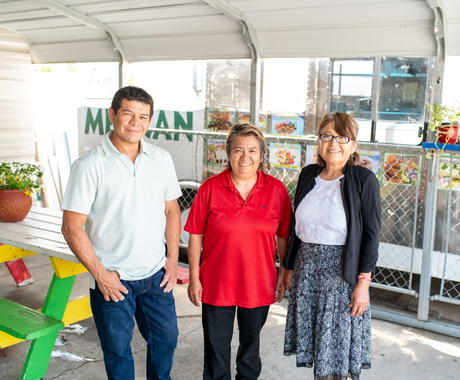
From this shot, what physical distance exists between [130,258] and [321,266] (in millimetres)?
956

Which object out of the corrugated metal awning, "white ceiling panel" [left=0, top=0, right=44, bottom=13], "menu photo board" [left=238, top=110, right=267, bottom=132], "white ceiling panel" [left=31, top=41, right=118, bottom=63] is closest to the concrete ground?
"menu photo board" [left=238, top=110, right=267, bottom=132]

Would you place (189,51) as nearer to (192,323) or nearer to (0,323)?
(192,323)

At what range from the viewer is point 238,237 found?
236cm

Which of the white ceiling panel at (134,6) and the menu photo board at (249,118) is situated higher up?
the white ceiling panel at (134,6)

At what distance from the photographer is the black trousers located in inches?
97.5

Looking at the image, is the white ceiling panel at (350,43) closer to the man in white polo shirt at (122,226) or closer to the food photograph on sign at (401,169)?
the food photograph on sign at (401,169)

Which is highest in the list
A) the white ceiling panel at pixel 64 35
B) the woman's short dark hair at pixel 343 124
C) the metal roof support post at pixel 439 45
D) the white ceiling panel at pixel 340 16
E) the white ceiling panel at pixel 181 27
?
the white ceiling panel at pixel 64 35

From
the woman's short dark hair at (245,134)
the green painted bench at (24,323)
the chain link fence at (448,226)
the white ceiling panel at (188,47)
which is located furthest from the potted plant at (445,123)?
the green painted bench at (24,323)

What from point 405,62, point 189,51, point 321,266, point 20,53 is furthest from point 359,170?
point 20,53

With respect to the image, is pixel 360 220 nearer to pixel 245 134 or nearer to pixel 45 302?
pixel 245 134

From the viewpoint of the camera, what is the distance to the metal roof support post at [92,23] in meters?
4.27

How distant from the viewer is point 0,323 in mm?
2660

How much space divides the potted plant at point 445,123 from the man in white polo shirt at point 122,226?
2.12 m

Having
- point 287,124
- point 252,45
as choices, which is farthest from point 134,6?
point 287,124
